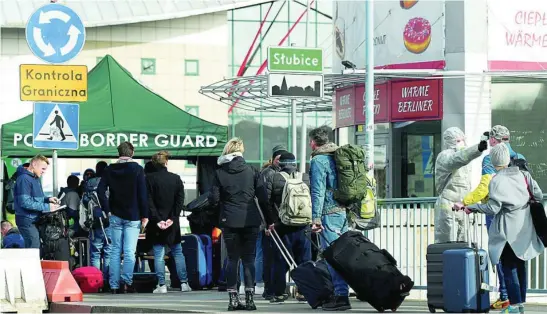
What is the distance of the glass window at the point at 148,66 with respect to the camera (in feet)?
194

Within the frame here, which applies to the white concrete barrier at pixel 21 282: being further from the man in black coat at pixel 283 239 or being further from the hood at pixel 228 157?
the hood at pixel 228 157

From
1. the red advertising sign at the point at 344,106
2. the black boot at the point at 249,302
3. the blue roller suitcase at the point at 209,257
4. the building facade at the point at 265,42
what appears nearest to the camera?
the black boot at the point at 249,302

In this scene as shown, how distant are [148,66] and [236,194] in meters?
46.9

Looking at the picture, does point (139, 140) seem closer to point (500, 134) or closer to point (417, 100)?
point (417, 100)

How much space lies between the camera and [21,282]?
1426cm

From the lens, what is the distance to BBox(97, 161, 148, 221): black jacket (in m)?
16.0

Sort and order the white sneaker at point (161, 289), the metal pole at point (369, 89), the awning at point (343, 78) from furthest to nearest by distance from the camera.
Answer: the awning at point (343, 78)
the metal pole at point (369, 89)
the white sneaker at point (161, 289)

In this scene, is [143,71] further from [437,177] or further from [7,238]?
[437,177]

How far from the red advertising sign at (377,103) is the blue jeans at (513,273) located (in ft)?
34.4

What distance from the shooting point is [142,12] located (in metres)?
57.9

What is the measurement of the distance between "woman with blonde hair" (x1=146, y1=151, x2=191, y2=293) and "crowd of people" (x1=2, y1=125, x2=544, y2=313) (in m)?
0.13

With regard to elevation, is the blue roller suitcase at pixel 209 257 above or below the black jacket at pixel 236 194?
below

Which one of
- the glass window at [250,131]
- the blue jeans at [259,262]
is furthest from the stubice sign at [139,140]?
the glass window at [250,131]

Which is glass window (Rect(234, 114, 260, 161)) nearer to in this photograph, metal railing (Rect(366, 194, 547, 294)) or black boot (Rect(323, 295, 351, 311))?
metal railing (Rect(366, 194, 547, 294))
